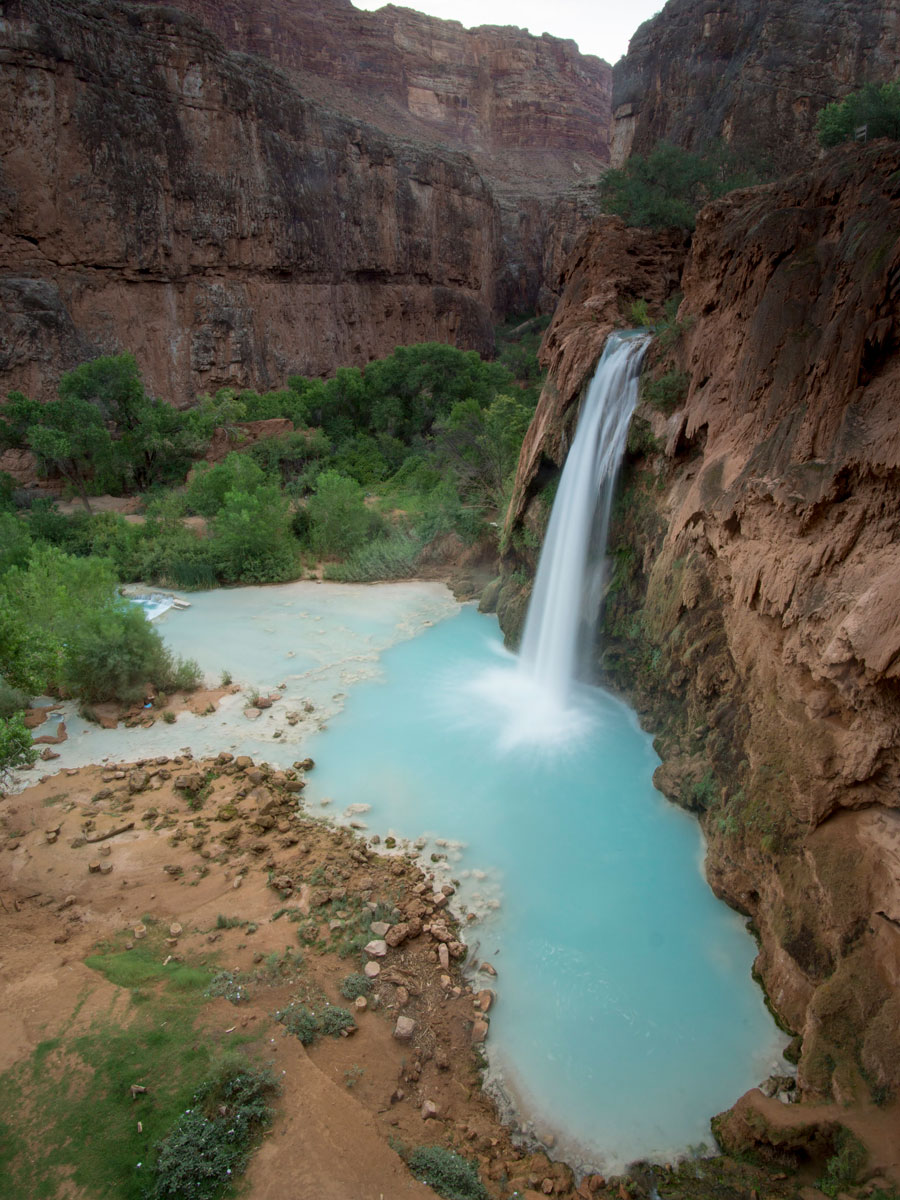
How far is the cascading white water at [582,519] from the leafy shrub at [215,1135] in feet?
24.5

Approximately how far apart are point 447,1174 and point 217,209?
116 feet

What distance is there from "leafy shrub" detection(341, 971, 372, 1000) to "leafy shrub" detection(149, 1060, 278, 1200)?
3.62 ft

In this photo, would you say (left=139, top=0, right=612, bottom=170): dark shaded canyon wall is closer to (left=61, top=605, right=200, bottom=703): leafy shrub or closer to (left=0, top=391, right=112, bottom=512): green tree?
(left=0, top=391, right=112, bottom=512): green tree

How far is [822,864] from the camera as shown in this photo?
5.09m

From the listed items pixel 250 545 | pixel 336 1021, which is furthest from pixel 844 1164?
pixel 250 545

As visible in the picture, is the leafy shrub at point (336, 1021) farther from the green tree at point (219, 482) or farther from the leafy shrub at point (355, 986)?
the green tree at point (219, 482)

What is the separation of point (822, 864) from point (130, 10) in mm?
37257

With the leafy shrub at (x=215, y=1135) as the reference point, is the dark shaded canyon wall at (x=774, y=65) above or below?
above

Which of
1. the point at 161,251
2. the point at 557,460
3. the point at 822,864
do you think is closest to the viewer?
the point at 822,864

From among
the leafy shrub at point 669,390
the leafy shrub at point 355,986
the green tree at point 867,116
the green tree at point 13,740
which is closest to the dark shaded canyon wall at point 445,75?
the green tree at point 867,116

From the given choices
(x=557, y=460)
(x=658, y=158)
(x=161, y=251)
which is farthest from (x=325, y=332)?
(x=557, y=460)

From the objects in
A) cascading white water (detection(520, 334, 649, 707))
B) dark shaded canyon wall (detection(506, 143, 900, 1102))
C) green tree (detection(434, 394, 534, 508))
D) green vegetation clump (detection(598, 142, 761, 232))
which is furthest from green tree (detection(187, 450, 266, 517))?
green vegetation clump (detection(598, 142, 761, 232))

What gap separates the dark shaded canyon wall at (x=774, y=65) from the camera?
23.9 m

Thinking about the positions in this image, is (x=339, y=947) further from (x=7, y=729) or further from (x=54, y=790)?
(x=54, y=790)
